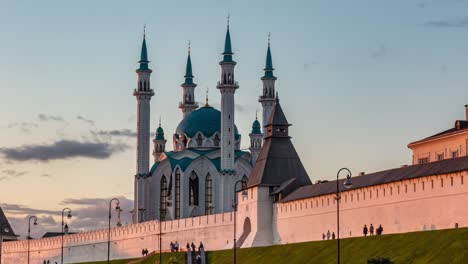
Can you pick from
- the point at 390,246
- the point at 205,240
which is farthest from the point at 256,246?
the point at 390,246

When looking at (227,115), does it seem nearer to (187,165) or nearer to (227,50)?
(227,50)

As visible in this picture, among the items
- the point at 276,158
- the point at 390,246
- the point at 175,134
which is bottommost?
the point at 390,246

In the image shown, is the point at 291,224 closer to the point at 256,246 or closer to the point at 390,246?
the point at 256,246

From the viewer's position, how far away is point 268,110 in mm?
147875

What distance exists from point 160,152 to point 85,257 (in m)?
24.8

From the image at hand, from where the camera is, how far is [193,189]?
147875 mm

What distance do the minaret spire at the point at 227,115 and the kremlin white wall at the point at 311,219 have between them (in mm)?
13501

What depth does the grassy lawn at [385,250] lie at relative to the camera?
66.3 metres

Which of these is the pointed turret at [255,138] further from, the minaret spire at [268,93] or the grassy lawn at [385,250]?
the grassy lawn at [385,250]

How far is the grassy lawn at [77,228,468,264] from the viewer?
66.3m

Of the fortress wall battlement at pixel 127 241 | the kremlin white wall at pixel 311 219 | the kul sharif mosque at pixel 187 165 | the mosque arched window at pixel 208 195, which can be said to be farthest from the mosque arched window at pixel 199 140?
the kremlin white wall at pixel 311 219

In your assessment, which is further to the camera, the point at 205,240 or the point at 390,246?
the point at 205,240

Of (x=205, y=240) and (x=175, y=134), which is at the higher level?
(x=175, y=134)

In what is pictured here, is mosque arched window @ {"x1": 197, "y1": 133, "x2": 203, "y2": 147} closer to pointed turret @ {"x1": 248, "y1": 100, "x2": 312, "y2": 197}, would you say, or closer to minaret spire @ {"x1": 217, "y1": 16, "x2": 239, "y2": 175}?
minaret spire @ {"x1": 217, "y1": 16, "x2": 239, "y2": 175}
